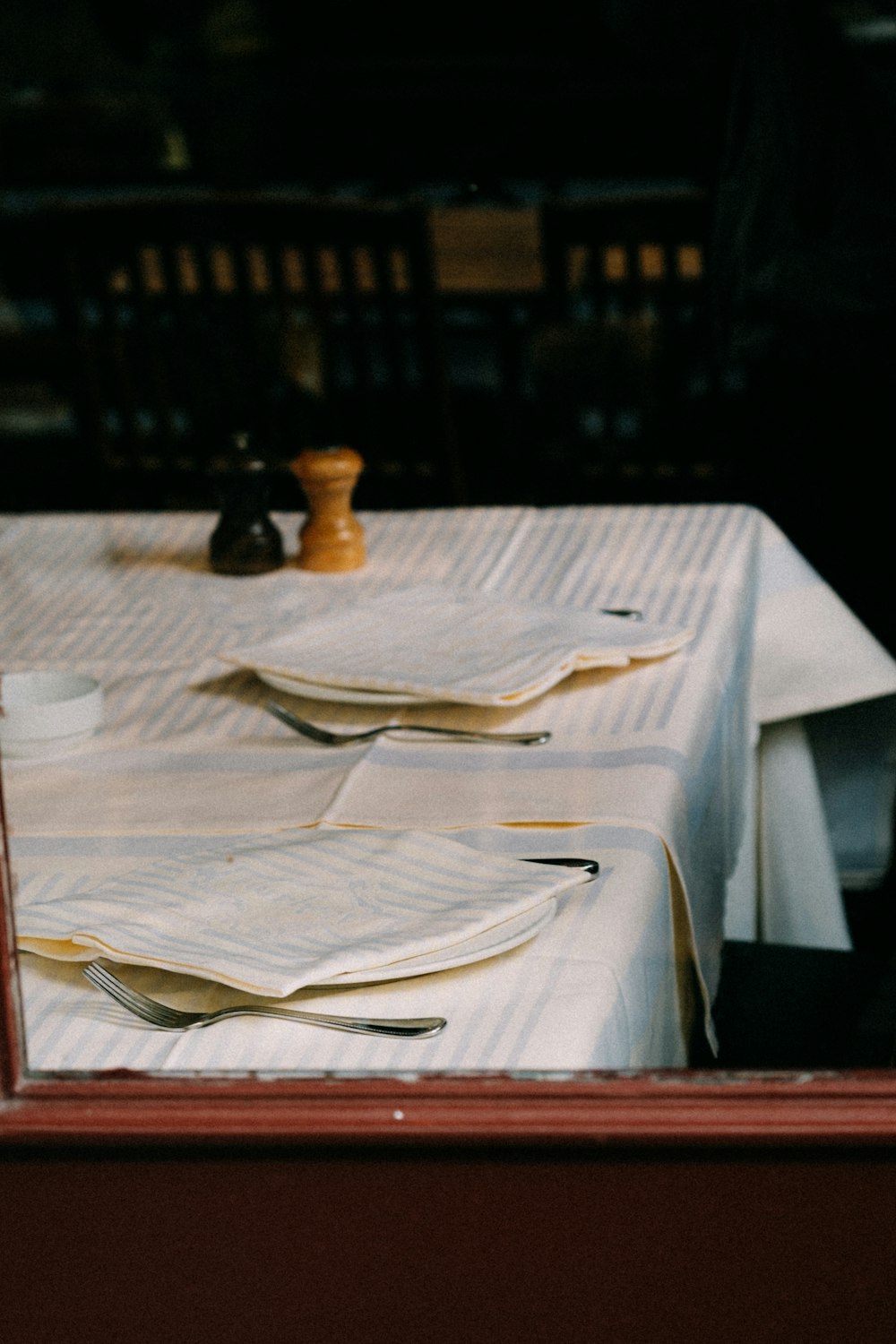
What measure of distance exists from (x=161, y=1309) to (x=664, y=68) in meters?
0.40

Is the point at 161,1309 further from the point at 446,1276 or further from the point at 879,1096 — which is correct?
the point at 879,1096

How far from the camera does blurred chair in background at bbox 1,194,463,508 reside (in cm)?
60

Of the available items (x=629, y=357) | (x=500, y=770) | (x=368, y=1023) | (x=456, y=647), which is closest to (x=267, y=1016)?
(x=368, y=1023)

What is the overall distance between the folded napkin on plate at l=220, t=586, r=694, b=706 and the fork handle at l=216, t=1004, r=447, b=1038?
9.5 inches

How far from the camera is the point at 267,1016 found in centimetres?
35

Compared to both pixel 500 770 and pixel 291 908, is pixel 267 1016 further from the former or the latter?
pixel 500 770

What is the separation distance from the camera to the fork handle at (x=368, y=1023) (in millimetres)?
343

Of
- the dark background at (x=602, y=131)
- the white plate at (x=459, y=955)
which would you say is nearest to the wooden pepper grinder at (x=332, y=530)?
the dark background at (x=602, y=131)

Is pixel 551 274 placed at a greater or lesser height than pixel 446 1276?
greater

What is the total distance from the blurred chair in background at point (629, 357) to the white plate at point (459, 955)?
0.81 ft

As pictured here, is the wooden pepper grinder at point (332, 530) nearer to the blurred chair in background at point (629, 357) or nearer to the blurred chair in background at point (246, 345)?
the blurred chair in background at point (246, 345)

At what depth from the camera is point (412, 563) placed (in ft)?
2.67

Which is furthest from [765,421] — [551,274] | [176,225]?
[176,225]

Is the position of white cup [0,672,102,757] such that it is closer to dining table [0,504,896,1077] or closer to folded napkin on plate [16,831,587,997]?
dining table [0,504,896,1077]
